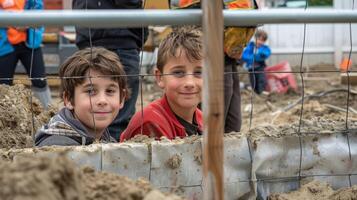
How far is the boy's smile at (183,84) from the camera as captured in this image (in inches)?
135

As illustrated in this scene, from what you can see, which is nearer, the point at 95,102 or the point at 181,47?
the point at 95,102

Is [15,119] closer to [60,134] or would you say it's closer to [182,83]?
[60,134]

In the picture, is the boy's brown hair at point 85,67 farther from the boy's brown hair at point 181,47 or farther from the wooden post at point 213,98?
the wooden post at point 213,98

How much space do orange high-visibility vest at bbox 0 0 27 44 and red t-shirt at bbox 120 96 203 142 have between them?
247cm

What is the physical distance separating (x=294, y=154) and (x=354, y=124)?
1.22ft

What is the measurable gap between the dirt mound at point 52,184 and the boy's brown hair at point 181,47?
5.91 feet

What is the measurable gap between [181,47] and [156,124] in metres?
0.54

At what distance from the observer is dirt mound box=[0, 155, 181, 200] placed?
1511 millimetres

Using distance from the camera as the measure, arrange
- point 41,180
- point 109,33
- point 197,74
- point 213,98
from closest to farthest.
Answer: point 41,180, point 213,98, point 197,74, point 109,33

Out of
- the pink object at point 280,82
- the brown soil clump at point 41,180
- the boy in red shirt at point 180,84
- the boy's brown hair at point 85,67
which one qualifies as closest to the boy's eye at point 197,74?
the boy in red shirt at point 180,84

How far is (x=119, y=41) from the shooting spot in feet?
13.8

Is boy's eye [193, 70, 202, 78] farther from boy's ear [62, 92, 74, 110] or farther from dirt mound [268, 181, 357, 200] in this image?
dirt mound [268, 181, 357, 200]

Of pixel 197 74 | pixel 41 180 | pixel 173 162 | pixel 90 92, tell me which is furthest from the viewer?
pixel 197 74

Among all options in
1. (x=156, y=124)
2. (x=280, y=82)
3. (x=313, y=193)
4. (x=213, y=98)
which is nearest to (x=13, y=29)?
(x=156, y=124)
